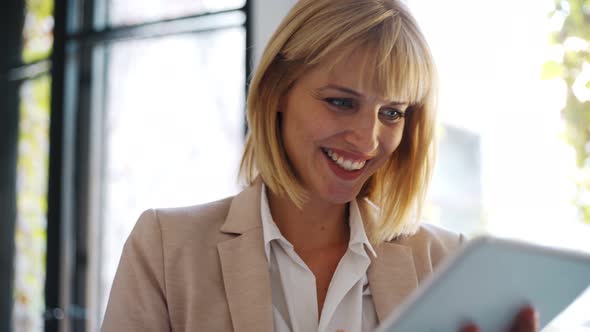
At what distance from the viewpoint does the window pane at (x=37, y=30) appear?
157 inches

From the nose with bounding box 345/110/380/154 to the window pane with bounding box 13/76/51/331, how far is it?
2.85m

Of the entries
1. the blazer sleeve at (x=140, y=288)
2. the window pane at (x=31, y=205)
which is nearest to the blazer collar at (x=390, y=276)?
the blazer sleeve at (x=140, y=288)

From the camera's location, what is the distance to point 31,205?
13.1 ft

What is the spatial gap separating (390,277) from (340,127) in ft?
1.30

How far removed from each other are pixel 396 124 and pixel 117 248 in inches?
86.7

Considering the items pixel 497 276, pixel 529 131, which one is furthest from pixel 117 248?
pixel 497 276

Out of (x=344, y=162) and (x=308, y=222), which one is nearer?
(x=344, y=162)

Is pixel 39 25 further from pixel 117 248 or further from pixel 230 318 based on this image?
pixel 230 318

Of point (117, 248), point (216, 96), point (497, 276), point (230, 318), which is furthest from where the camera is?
point (117, 248)

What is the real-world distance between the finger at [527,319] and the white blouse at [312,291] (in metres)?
0.47

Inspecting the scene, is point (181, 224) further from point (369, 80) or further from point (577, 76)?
point (577, 76)

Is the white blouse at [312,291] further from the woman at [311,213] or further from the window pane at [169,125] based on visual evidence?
the window pane at [169,125]

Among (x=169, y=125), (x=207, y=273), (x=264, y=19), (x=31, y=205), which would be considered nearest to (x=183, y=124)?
(x=169, y=125)

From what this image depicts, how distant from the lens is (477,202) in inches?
86.9
